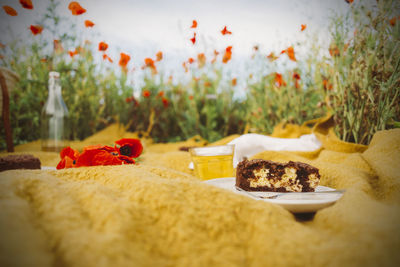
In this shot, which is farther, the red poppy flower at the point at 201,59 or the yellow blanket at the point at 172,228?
the red poppy flower at the point at 201,59

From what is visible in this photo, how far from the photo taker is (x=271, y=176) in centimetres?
109

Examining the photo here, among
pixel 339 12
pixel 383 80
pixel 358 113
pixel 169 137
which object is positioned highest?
pixel 339 12

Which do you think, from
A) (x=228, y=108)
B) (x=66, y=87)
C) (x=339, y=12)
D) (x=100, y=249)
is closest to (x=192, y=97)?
(x=228, y=108)

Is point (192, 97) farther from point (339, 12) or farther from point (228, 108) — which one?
point (339, 12)

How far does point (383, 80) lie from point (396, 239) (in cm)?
121

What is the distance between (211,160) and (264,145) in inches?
24.0

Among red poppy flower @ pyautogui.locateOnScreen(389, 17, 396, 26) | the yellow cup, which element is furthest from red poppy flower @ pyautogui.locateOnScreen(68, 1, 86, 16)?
red poppy flower @ pyautogui.locateOnScreen(389, 17, 396, 26)

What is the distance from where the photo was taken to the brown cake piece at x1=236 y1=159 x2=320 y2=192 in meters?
1.08

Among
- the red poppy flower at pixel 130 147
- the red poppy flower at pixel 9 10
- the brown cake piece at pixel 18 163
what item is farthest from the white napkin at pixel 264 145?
the red poppy flower at pixel 9 10

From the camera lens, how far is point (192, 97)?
339 cm

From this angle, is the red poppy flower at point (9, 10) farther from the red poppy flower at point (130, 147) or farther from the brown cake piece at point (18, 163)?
the red poppy flower at point (130, 147)

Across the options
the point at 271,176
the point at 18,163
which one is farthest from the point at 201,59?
the point at 271,176

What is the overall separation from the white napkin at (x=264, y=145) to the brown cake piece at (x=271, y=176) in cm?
73

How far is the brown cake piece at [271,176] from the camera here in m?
1.08
